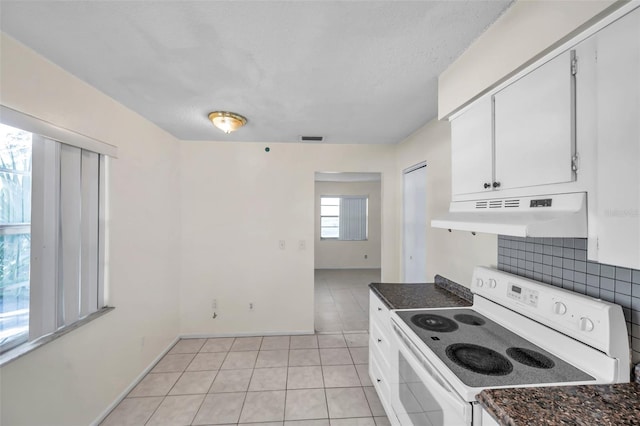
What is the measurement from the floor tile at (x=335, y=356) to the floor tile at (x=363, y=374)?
0.42 feet

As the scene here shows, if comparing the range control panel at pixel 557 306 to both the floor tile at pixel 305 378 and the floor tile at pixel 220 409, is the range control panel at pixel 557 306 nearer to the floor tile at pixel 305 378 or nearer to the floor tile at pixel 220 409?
the floor tile at pixel 305 378

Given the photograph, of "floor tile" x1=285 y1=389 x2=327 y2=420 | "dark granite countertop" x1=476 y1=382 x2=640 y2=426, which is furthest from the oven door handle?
"floor tile" x1=285 y1=389 x2=327 y2=420

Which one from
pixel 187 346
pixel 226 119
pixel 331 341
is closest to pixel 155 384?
pixel 187 346

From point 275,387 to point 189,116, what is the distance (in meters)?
2.64

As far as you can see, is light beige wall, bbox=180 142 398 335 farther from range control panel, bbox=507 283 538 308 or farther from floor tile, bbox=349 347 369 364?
range control panel, bbox=507 283 538 308

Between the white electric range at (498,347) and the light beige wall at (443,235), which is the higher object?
the light beige wall at (443,235)

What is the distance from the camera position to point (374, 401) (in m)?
2.06

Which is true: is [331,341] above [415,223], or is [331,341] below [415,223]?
below

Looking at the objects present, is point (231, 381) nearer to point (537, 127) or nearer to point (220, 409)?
point (220, 409)

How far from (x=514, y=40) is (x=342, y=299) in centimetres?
427

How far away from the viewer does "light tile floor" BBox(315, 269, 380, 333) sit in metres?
3.53

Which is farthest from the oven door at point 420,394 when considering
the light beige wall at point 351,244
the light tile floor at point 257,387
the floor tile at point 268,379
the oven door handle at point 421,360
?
the light beige wall at point 351,244

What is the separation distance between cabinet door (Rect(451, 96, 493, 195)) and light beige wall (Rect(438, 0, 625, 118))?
9 cm

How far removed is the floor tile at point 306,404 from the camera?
192 cm
